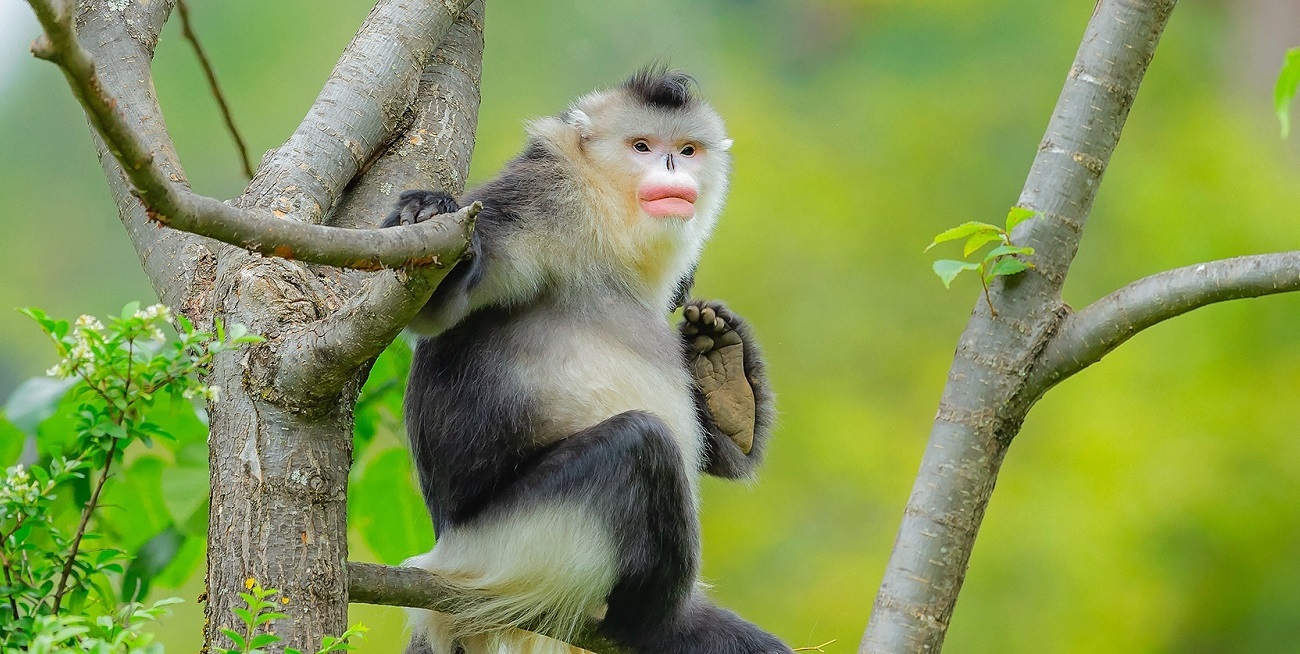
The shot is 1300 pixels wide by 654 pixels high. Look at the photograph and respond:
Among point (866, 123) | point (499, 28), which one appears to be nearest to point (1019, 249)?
point (866, 123)

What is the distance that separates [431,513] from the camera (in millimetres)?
2533

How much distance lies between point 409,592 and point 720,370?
0.99m

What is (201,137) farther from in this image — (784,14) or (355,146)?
(355,146)

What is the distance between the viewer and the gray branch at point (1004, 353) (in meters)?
2.27

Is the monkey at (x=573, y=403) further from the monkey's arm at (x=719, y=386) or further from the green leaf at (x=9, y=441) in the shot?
the green leaf at (x=9, y=441)

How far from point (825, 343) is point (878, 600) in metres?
4.85

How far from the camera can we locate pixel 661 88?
8.82 ft

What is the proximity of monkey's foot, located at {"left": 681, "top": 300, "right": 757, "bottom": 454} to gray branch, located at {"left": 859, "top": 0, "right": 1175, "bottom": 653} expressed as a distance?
0.52 metres

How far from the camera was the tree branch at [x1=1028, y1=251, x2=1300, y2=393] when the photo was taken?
2049mm

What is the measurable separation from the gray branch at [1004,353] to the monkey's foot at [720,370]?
524mm

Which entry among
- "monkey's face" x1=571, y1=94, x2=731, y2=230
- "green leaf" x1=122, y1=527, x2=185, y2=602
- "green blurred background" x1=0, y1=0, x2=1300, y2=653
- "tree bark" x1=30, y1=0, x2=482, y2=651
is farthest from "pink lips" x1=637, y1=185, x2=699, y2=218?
"green blurred background" x1=0, y1=0, x2=1300, y2=653

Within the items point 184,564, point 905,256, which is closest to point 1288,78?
point 184,564

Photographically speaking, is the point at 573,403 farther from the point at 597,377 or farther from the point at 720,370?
the point at 720,370

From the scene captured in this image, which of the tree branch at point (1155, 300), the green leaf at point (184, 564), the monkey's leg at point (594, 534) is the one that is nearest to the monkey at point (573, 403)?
the monkey's leg at point (594, 534)
